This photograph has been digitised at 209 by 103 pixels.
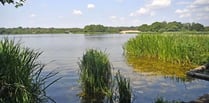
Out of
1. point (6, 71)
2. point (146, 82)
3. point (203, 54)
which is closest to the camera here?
point (6, 71)

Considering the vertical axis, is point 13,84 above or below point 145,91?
above

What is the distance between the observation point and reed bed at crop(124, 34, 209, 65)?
62.3ft

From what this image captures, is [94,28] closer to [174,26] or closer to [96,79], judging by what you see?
[174,26]

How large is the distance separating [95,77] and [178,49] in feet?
32.4

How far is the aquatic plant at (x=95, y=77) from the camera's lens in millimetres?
11133

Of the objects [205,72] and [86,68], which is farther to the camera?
[205,72]

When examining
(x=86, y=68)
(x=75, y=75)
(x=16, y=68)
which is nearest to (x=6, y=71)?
(x=16, y=68)

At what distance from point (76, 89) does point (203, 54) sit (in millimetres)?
9127

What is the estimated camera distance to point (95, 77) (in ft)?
36.8

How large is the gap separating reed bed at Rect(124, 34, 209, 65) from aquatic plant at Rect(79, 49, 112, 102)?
30.2 ft

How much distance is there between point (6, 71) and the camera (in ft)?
19.7

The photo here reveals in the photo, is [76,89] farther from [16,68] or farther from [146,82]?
[16,68]

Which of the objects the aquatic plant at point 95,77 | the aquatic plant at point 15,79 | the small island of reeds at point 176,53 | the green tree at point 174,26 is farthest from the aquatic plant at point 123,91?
the green tree at point 174,26

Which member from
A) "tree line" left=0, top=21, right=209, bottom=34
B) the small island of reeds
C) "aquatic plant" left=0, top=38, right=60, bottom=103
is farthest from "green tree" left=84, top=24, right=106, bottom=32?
"aquatic plant" left=0, top=38, right=60, bottom=103
